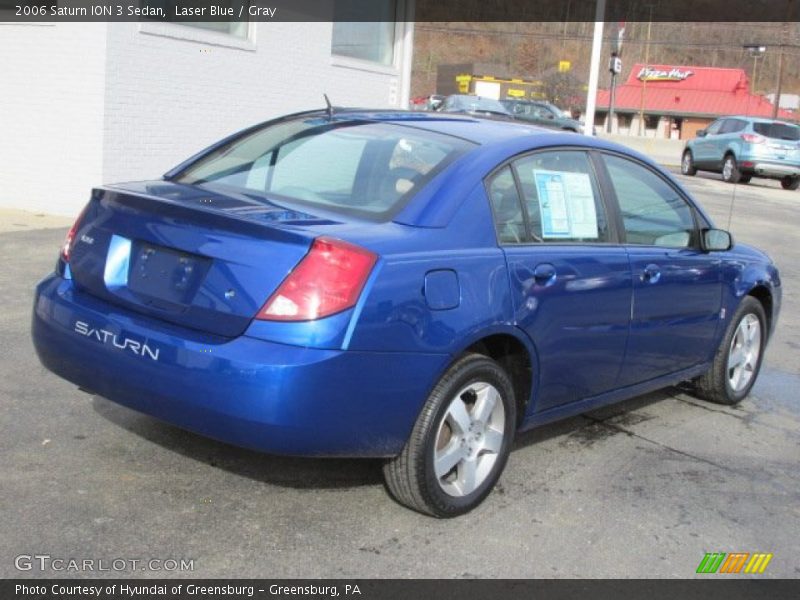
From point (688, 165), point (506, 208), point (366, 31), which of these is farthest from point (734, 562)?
point (688, 165)

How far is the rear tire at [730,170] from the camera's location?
26.8m

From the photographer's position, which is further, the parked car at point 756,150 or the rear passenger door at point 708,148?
the rear passenger door at point 708,148

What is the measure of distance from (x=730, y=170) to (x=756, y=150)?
117 cm

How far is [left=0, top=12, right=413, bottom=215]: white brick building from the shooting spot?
10.9 metres

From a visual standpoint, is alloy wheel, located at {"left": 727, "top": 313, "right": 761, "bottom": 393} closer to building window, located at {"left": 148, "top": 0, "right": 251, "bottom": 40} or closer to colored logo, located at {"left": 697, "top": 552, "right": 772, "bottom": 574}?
colored logo, located at {"left": 697, "top": 552, "right": 772, "bottom": 574}

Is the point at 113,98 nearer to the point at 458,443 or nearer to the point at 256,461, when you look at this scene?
the point at 256,461

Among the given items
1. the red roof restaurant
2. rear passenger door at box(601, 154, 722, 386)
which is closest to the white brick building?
rear passenger door at box(601, 154, 722, 386)

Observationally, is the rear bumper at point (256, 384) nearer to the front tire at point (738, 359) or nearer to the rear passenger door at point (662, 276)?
the rear passenger door at point (662, 276)

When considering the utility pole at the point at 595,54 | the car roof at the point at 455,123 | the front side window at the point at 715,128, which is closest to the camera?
the car roof at the point at 455,123

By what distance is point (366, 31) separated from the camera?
15391 mm

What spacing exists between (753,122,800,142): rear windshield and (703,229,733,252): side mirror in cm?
2242

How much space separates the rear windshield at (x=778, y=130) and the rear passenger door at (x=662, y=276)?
22.6 meters

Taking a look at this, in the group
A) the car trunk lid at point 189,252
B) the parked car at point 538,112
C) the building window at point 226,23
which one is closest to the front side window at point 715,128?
the parked car at point 538,112
